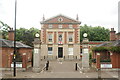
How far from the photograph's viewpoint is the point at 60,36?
43281 millimetres

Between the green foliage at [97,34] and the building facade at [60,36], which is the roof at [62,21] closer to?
the building facade at [60,36]

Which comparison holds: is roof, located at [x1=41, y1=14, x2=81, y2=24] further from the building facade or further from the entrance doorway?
the entrance doorway

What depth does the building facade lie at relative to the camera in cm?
4300

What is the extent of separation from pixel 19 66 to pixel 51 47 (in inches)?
936

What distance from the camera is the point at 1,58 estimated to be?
20.4 meters

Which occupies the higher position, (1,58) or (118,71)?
(1,58)

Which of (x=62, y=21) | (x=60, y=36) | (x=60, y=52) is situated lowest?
(x=60, y=52)

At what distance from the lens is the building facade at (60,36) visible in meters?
43.0

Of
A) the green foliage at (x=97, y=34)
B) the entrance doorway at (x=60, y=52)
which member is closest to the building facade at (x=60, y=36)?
the entrance doorway at (x=60, y=52)

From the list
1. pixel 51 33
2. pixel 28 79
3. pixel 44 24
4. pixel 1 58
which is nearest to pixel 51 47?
pixel 51 33

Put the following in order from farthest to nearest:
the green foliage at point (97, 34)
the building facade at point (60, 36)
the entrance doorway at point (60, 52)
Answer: the green foliage at point (97, 34), the entrance doorway at point (60, 52), the building facade at point (60, 36)

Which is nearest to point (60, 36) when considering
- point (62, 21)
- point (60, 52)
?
point (62, 21)

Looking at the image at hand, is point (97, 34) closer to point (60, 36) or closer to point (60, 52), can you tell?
point (60, 36)

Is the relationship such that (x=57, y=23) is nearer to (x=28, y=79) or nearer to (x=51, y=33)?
(x=51, y=33)
